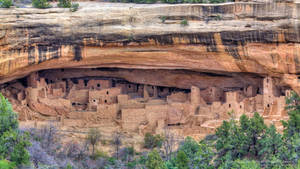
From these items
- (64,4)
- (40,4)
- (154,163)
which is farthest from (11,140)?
(64,4)

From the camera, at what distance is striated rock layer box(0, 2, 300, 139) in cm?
2208

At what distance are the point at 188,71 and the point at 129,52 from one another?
11.0 feet

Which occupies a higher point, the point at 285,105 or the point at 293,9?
the point at 293,9

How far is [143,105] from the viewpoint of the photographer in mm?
25000

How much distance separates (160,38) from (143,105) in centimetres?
297

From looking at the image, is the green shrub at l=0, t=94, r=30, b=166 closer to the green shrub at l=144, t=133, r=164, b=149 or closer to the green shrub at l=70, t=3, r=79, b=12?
the green shrub at l=70, t=3, r=79, b=12

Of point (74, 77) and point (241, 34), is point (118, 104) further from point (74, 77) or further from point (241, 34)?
point (241, 34)

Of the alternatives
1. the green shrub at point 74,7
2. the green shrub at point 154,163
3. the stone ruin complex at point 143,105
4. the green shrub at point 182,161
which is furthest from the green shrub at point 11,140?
the stone ruin complex at point 143,105

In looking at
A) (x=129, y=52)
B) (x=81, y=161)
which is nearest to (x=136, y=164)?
(x=81, y=161)

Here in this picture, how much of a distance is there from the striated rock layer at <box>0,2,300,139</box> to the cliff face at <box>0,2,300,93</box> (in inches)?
1.2

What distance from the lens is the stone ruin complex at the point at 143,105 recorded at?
79.5 feet

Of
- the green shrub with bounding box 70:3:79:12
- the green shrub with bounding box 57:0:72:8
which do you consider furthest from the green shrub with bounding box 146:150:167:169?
the green shrub with bounding box 57:0:72:8

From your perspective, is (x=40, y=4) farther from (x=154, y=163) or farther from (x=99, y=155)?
(x=154, y=163)

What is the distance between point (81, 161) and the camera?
22688mm
